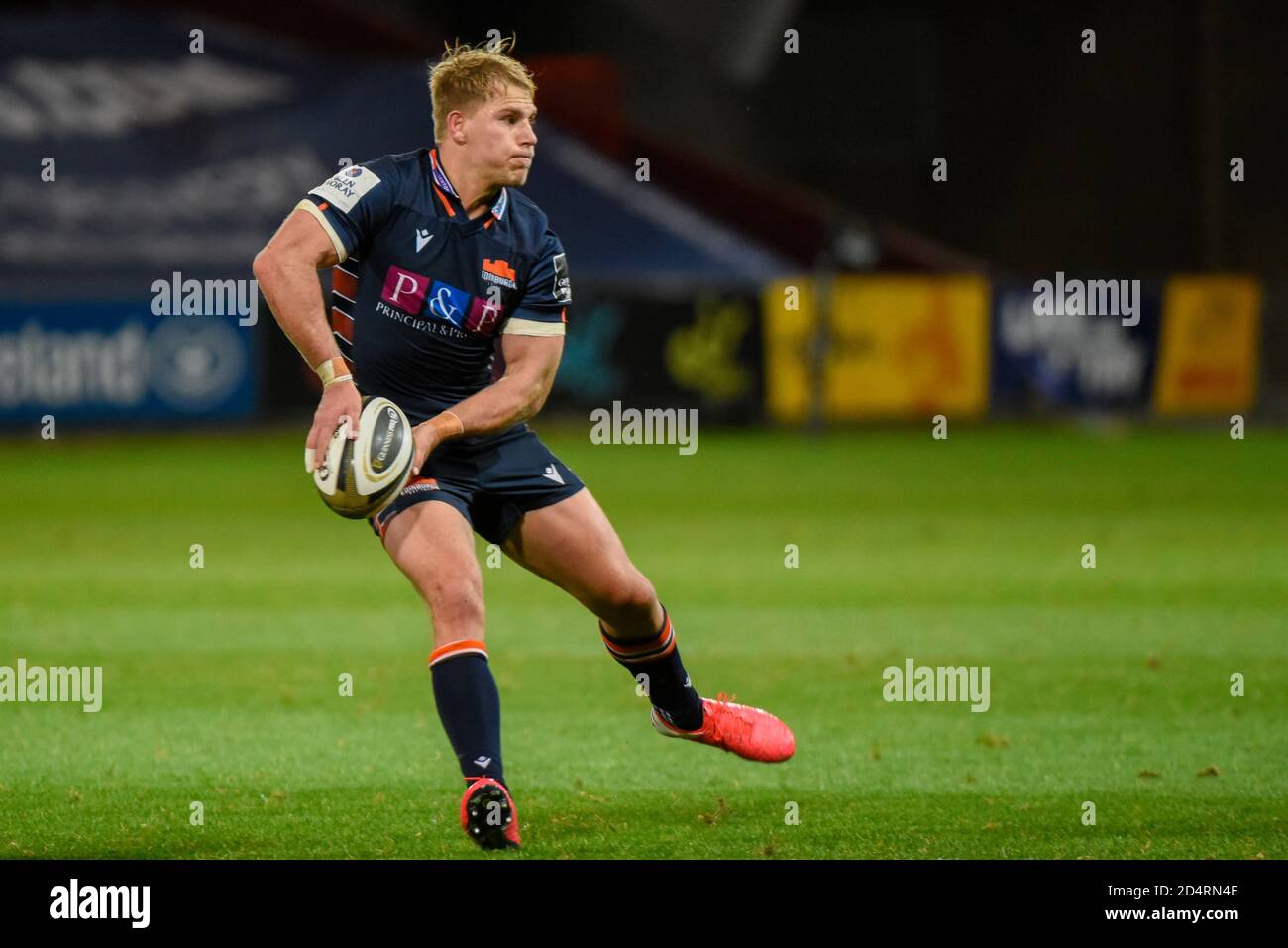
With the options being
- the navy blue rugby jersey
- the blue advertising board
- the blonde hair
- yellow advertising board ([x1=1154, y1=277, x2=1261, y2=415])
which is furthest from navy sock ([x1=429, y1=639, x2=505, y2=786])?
yellow advertising board ([x1=1154, y1=277, x2=1261, y2=415])

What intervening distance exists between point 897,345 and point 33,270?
43.0 feet

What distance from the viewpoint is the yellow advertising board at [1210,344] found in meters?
28.2

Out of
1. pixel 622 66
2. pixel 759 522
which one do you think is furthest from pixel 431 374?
pixel 622 66

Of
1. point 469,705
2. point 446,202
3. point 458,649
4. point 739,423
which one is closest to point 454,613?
point 458,649

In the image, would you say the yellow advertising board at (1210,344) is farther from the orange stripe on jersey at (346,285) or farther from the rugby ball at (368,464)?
the rugby ball at (368,464)

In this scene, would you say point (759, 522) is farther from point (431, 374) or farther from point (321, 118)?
point (321, 118)

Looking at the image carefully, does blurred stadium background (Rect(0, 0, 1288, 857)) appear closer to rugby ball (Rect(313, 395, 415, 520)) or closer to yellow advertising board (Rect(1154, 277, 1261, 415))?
yellow advertising board (Rect(1154, 277, 1261, 415))

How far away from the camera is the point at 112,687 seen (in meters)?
9.30

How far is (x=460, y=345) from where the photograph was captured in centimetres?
651

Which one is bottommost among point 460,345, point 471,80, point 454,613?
point 454,613
